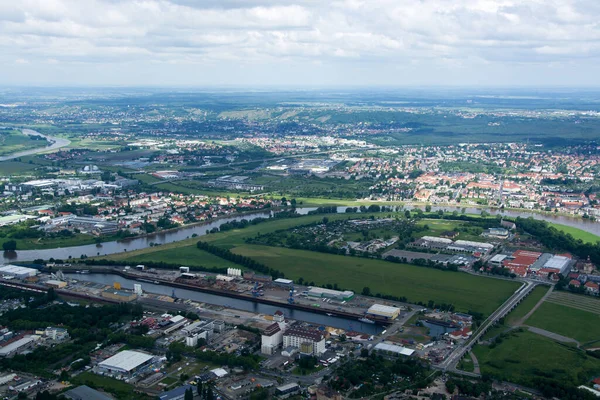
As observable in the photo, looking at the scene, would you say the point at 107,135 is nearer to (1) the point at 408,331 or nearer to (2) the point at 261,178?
(2) the point at 261,178

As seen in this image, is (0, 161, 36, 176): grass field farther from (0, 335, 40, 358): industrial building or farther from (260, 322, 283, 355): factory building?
(260, 322, 283, 355): factory building

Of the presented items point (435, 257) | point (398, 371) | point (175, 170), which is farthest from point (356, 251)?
point (175, 170)

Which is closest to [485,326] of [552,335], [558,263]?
→ [552,335]

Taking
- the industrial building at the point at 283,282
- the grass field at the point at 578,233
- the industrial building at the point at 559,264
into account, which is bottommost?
the industrial building at the point at 283,282

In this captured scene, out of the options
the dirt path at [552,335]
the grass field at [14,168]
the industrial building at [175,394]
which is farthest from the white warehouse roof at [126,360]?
the grass field at [14,168]

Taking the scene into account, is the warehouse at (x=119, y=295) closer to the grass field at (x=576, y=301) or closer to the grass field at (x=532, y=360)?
the grass field at (x=532, y=360)

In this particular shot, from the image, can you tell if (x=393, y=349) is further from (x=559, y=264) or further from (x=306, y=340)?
(x=559, y=264)
